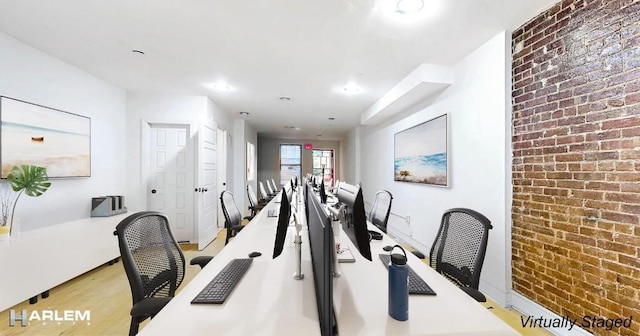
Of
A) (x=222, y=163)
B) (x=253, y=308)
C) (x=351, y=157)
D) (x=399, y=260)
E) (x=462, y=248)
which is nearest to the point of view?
(x=399, y=260)

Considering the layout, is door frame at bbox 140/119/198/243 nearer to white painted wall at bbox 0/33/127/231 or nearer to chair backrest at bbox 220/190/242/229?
white painted wall at bbox 0/33/127/231

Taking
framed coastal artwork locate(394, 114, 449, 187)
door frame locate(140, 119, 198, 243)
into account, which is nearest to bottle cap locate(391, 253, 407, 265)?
framed coastal artwork locate(394, 114, 449, 187)

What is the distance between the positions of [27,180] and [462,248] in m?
3.78

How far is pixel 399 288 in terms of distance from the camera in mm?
920

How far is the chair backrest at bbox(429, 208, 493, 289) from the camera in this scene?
1.45 metres

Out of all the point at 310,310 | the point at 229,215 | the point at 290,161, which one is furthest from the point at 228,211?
the point at 290,161

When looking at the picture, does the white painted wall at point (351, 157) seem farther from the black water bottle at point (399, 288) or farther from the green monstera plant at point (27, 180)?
the black water bottle at point (399, 288)

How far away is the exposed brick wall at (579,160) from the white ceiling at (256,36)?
39 centimetres

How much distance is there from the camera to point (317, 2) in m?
1.92

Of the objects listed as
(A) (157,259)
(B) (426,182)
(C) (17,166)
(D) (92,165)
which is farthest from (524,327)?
(D) (92,165)

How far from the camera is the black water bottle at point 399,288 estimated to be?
90cm

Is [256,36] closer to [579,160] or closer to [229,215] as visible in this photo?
[229,215]

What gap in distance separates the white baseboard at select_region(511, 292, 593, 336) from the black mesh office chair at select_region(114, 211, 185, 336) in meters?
2.74

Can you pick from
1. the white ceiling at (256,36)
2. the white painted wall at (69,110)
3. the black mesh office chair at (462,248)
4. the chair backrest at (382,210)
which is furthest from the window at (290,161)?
the black mesh office chair at (462,248)
